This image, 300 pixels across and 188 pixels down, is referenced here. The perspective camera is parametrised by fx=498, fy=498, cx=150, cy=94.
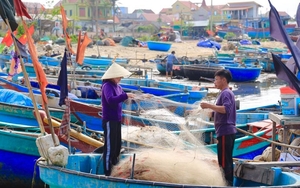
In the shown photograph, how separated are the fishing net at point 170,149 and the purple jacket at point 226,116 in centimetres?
47

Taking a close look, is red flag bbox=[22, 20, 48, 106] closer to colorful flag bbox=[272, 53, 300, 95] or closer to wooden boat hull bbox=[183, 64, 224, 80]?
colorful flag bbox=[272, 53, 300, 95]

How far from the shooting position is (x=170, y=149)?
302 inches

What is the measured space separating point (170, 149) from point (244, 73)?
2187 cm

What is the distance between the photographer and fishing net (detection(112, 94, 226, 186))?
6.63m

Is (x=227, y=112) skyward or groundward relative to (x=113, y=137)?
skyward

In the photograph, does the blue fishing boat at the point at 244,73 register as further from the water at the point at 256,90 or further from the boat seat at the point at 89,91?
the boat seat at the point at 89,91

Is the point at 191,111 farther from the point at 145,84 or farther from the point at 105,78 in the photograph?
the point at 145,84

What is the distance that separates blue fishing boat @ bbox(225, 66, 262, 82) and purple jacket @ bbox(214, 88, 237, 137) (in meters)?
22.2

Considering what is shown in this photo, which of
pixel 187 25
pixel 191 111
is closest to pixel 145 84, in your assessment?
pixel 191 111

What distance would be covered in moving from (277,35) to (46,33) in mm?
52064

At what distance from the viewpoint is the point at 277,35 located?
6.99 meters

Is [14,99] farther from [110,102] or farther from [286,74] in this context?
[286,74]

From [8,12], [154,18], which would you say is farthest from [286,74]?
[154,18]

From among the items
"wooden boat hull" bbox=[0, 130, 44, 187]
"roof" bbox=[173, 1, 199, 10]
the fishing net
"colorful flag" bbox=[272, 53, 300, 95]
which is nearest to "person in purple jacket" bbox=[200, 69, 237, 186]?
the fishing net
